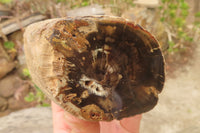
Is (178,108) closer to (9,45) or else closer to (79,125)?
(79,125)

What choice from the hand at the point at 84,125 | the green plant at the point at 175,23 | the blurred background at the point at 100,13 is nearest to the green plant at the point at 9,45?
the blurred background at the point at 100,13

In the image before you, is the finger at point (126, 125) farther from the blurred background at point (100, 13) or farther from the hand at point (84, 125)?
the blurred background at point (100, 13)

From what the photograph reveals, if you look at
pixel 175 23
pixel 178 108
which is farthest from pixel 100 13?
pixel 178 108

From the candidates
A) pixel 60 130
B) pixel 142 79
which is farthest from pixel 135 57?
pixel 60 130

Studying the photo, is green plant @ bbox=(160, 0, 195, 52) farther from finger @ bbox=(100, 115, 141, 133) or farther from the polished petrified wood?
the polished petrified wood

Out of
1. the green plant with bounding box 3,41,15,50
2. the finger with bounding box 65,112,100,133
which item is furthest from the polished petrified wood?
the green plant with bounding box 3,41,15,50

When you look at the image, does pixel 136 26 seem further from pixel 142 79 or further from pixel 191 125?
pixel 191 125
